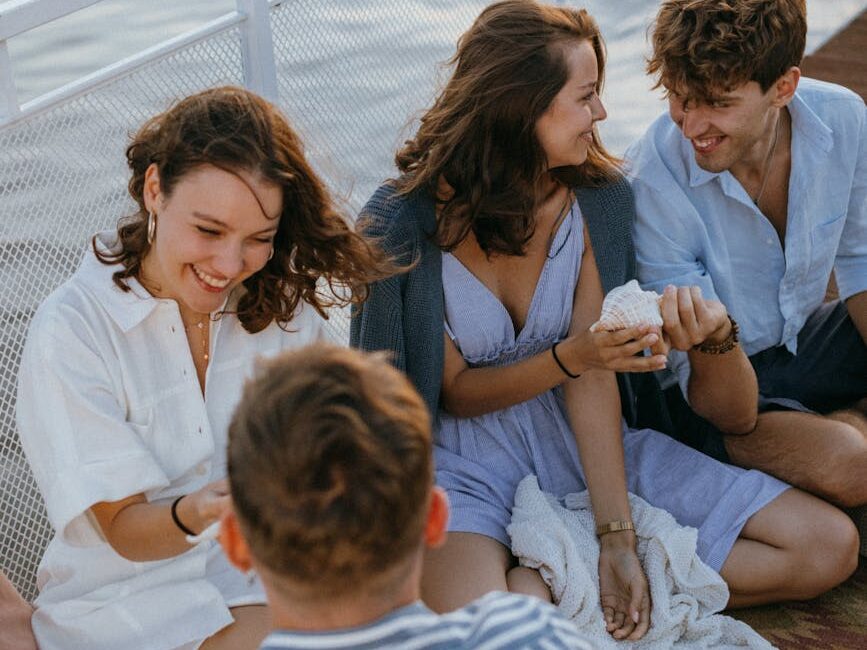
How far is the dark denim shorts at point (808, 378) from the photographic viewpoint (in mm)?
2922

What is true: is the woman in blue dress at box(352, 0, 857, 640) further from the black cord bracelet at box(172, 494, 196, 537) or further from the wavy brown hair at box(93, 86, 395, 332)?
the black cord bracelet at box(172, 494, 196, 537)

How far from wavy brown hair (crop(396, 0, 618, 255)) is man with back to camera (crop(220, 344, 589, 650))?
137cm

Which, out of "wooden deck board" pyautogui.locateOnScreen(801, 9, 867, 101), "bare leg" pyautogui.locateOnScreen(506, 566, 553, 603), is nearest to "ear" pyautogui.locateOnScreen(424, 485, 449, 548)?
"bare leg" pyautogui.locateOnScreen(506, 566, 553, 603)

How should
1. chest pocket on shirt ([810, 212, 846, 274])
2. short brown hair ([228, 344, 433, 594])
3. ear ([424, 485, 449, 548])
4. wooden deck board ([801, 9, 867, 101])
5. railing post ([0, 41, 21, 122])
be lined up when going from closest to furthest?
short brown hair ([228, 344, 433, 594]) < ear ([424, 485, 449, 548]) < railing post ([0, 41, 21, 122]) < chest pocket on shirt ([810, 212, 846, 274]) < wooden deck board ([801, 9, 867, 101])

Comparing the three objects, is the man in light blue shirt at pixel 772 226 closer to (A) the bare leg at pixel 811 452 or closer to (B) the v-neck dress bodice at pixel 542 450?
(A) the bare leg at pixel 811 452

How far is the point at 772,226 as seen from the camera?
2904 millimetres

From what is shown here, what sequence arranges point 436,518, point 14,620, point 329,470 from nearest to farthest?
1. point 329,470
2. point 436,518
3. point 14,620

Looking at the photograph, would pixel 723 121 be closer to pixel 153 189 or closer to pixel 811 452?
pixel 811 452

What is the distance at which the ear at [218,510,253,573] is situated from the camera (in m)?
1.31

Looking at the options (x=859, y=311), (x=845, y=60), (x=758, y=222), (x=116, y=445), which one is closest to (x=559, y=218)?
(x=758, y=222)

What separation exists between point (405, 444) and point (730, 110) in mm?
1771

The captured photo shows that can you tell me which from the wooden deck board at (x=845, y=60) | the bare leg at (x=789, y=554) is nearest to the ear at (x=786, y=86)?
the bare leg at (x=789, y=554)

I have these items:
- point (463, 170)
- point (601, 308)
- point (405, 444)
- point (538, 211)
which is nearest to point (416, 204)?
point (463, 170)

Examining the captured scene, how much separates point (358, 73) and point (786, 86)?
1.03m
